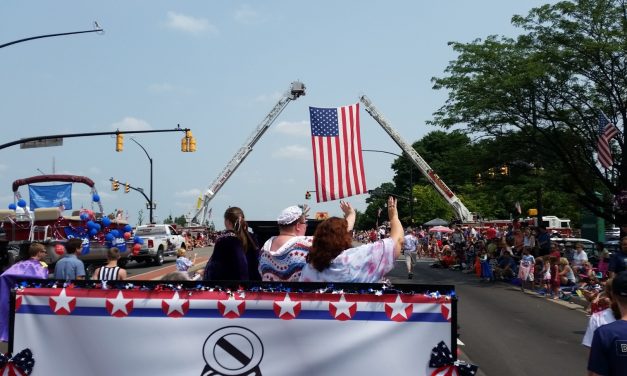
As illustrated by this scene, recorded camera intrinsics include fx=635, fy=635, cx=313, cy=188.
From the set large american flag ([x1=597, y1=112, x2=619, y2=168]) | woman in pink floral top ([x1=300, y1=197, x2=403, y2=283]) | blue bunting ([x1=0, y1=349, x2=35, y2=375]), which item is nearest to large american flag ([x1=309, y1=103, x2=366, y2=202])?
woman in pink floral top ([x1=300, y1=197, x2=403, y2=283])

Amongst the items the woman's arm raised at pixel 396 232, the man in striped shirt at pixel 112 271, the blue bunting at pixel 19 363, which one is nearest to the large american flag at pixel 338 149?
the man in striped shirt at pixel 112 271

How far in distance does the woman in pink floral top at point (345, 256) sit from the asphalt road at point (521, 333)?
437cm

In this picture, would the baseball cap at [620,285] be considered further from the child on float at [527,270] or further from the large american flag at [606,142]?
the large american flag at [606,142]

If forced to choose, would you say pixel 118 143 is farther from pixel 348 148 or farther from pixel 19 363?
pixel 19 363

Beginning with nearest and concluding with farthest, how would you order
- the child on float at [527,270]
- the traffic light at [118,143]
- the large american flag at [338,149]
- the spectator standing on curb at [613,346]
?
the spectator standing on curb at [613,346], the large american flag at [338,149], the child on float at [527,270], the traffic light at [118,143]

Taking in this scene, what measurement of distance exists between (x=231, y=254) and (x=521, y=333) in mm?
7279

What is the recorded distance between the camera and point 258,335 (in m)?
3.72

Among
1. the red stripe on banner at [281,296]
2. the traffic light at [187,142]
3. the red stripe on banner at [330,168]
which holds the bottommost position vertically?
the red stripe on banner at [281,296]

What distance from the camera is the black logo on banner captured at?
3693mm

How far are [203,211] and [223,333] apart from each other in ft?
221

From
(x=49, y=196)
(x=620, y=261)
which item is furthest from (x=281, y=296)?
(x=49, y=196)

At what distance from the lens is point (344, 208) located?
5.03 meters

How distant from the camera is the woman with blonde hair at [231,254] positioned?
5.16 m

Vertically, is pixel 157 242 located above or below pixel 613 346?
below
